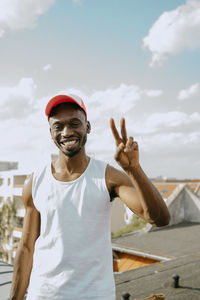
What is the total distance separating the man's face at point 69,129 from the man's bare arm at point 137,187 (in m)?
0.32

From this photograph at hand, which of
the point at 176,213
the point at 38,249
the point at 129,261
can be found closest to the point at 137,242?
the point at 129,261

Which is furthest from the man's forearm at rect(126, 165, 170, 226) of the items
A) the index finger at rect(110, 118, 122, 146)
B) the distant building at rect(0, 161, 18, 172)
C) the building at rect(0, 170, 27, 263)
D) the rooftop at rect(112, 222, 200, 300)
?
the distant building at rect(0, 161, 18, 172)

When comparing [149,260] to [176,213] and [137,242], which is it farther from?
[176,213]

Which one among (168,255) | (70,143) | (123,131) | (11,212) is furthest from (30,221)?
(11,212)

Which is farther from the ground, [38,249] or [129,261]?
[38,249]

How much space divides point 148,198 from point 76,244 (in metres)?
0.49

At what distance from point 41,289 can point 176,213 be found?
15.5 metres

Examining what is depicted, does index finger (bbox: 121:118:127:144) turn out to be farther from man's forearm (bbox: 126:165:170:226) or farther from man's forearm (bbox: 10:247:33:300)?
man's forearm (bbox: 10:247:33:300)

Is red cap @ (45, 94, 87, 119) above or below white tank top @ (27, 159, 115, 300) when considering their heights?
above

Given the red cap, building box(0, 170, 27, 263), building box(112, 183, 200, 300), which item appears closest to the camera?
the red cap

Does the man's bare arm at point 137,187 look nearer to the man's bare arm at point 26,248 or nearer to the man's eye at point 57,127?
the man's eye at point 57,127

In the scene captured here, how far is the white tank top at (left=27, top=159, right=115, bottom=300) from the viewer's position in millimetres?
1739

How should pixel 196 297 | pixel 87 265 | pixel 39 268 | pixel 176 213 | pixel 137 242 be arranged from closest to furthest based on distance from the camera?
pixel 87 265 < pixel 39 268 < pixel 196 297 < pixel 137 242 < pixel 176 213

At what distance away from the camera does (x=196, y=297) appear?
5.44 meters
